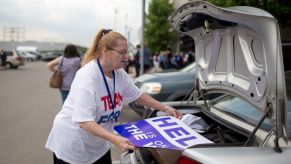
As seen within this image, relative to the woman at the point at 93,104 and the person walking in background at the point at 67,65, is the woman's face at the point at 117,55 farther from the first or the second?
the person walking in background at the point at 67,65

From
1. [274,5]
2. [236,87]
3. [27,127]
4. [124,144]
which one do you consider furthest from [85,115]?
[274,5]

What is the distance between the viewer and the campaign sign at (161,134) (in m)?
2.37

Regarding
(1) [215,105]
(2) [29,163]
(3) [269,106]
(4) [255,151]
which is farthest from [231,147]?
(2) [29,163]

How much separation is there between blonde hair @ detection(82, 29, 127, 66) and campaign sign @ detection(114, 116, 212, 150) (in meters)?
0.57

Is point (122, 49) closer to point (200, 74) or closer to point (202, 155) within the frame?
point (202, 155)

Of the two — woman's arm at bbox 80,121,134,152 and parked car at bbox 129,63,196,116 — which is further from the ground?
woman's arm at bbox 80,121,134,152

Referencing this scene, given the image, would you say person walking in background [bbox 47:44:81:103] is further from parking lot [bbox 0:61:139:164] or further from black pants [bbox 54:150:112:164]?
black pants [bbox 54:150:112:164]

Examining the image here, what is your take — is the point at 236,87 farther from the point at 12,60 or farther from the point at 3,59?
the point at 12,60

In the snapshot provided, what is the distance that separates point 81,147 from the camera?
2.67m

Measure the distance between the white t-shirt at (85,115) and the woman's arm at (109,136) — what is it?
0.14 feet

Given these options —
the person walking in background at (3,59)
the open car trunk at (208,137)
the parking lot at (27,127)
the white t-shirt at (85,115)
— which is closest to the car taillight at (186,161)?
the open car trunk at (208,137)

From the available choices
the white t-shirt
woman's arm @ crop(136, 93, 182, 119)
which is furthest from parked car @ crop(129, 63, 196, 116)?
the white t-shirt

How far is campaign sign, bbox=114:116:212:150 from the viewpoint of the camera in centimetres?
237

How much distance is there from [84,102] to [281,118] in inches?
49.2
